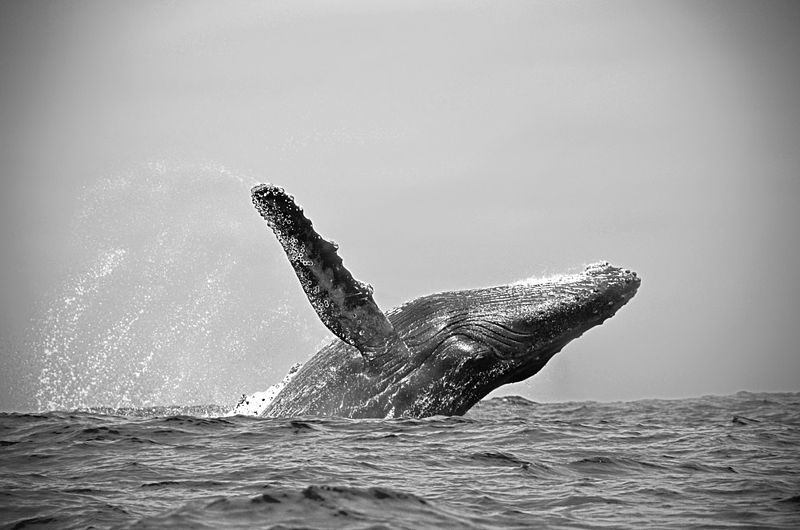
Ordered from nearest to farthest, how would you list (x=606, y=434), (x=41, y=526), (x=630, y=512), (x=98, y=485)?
(x=41, y=526) < (x=630, y=512) < (x=98, y=485) < (x=606, y=434)

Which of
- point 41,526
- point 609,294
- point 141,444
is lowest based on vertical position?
point 41,526

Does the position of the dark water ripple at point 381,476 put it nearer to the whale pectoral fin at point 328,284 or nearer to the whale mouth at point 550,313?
the whale pectoral fin at point 328,284

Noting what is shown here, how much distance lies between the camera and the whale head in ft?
27.6

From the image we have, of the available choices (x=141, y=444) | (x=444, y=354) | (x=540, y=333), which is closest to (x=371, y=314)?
(x=444, y=354)

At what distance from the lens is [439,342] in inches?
335

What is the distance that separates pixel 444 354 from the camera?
27.6 feet

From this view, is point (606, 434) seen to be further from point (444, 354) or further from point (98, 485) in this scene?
point (98, 485)

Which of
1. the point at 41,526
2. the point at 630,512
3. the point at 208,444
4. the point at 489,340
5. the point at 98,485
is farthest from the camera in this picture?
the point at 489,340

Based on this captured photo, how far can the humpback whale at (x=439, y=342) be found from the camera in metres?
8.24

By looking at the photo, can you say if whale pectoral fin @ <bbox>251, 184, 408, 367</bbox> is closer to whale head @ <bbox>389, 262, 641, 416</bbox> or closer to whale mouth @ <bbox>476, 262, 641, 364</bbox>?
whale head @ <bbox>389, 262, 641, 416</bbox>

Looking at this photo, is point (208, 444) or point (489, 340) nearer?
point (208, 444)

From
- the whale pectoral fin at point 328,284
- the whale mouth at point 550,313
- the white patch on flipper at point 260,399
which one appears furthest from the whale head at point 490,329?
the white patch on flipper at point 260,399

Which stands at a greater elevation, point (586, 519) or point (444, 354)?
point (444, 354)

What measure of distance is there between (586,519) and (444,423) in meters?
3.25
